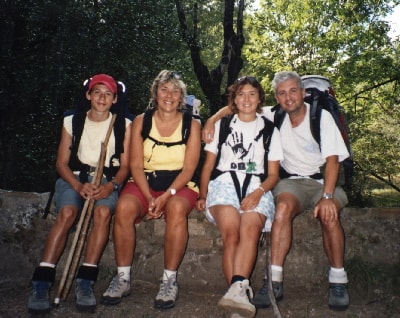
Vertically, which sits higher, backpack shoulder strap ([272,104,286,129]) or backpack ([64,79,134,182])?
backpack shoulder strap ([272,104,286,129])

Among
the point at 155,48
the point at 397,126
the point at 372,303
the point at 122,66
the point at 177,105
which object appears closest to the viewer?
the point at 372,303

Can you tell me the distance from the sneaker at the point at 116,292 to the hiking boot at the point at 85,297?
0.12m

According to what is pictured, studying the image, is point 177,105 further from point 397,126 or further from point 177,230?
point 397,126

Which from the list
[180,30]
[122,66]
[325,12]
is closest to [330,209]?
[122,66]

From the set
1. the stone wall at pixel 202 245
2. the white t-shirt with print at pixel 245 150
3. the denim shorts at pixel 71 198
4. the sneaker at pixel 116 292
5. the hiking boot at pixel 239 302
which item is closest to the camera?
the hiking boot at pixel 239 302

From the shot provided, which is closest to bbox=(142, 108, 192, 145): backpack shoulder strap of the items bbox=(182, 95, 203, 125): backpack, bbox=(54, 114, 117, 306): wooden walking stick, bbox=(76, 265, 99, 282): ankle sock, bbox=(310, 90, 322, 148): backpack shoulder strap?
bbox=(182, 95, 203, 125): backpack

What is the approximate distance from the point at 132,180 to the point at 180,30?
7463 millimetres

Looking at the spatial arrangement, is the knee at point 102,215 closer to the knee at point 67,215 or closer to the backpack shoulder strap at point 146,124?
the knee at point 67,215

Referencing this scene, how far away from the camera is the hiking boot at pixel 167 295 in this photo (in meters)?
3.38

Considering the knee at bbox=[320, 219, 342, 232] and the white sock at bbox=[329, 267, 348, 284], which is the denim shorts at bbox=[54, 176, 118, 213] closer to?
the knee at bbox=[320, 219, 342, 232]

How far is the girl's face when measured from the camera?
377cm

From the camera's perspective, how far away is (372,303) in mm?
3650

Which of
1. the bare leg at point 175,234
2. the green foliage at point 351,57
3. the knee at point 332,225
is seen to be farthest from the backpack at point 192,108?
the green foliage at point 351,57

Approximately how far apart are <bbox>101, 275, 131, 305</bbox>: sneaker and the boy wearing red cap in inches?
5.0
